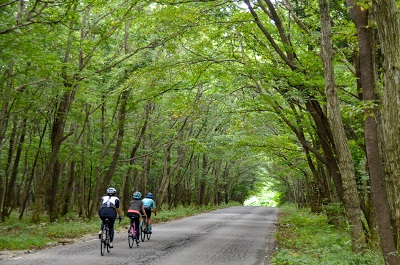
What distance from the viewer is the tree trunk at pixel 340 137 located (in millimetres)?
10117

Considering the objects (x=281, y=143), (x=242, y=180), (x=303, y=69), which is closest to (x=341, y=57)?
(x=303, y=69)

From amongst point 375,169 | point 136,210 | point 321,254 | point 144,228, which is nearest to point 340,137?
point 375,169

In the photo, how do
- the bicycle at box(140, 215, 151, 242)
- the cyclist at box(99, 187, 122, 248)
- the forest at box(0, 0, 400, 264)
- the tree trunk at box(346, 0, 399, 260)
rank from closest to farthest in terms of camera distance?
the tree trunk at box(346, 0, 399, 260) → the forest at box(0, 0, 400, 264) → the cyclist at box(99, 187, 122, 248) → the bicycle at box(140, 215, 151, 242)

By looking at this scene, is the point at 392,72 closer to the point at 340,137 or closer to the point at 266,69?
the point at 340,137

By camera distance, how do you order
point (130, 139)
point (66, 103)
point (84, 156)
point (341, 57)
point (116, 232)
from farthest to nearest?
point (130, 139) → point (84, 156) → point (66, 103) → point (116, 232) → point (341, 57)

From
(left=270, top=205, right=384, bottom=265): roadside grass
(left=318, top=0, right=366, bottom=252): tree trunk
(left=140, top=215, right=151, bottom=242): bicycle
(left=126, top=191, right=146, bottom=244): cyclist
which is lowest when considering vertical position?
(left=270, top=205, right=384, bottom=265): roadside grass

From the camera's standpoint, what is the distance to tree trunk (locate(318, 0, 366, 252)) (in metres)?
10.1

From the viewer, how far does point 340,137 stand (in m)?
10.2

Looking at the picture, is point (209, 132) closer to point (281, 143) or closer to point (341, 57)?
point (281, 143)

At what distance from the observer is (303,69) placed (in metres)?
12.8

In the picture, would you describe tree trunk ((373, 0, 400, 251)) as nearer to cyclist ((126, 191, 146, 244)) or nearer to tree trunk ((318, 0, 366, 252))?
tree trunk ((318, 0, 366, 252))

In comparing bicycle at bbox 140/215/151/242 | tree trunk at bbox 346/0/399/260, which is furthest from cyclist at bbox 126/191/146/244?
tree trunk at bbox 346/0/399/260

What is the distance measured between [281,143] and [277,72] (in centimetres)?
990

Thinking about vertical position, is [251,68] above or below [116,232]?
above
